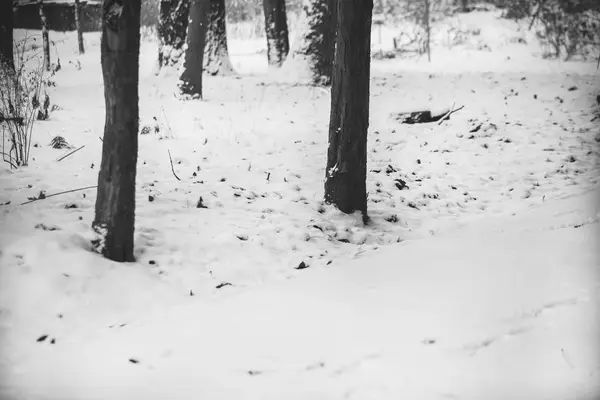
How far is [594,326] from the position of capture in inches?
85.4

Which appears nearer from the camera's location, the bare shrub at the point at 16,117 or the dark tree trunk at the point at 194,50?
the bare shrub at the point at 16,117

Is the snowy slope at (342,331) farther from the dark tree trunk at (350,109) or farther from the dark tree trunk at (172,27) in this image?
the dark tree trunk at (172,27)

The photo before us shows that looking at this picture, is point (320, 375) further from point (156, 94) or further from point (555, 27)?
point (555, 27)

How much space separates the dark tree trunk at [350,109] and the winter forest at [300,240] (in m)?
0.02

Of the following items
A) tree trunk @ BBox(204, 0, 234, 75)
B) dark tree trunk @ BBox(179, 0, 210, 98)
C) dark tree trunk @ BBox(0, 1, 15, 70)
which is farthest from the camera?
tree trunk @ BBox(204, 0, 234, 75)

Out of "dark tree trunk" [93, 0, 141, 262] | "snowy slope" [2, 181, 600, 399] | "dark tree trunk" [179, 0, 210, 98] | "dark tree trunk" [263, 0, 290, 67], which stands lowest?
"snowy slope" [2, 181, 600, 399]

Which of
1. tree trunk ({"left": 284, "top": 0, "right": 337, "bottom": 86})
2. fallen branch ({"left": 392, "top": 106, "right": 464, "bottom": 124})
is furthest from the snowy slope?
tree trunk ({"left": 284, "top": 0, "right": 337, "bottom": 86})

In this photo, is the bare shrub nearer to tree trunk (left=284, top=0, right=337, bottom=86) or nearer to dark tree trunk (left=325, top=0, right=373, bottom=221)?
dark tree trunk (left=325, top=0, right=373, bottom=221)

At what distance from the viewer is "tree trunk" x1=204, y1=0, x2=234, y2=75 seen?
37.3 feet

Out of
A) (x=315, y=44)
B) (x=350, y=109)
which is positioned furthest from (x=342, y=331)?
(x=315, y=44)

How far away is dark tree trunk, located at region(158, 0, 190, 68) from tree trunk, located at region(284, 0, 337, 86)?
2788 millimetres

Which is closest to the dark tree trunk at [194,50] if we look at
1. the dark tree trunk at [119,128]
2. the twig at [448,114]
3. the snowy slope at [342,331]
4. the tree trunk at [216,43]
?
the tree trunk at [216,43]

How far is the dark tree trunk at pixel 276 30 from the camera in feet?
41.8

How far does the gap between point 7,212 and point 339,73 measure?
3337 mm
